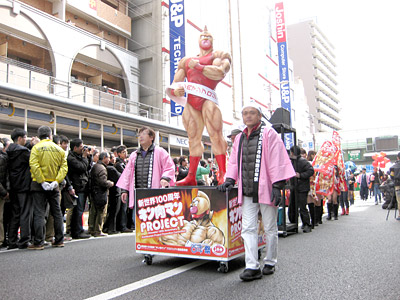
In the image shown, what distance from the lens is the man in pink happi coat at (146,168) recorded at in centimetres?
541

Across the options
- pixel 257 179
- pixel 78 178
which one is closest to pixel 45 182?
pixel 78 178

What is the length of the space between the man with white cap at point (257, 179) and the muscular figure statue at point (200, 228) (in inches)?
14.3

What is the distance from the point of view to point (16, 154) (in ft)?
20.7

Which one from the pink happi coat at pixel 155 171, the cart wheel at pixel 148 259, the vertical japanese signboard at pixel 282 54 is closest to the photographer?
the cart wheel at pixel 148 259

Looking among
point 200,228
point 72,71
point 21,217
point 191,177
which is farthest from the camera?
point 72,71

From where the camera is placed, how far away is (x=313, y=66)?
8925 cm

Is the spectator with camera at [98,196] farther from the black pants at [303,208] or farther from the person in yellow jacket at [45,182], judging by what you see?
the black pants at [303,208]

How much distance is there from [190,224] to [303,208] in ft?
13.6

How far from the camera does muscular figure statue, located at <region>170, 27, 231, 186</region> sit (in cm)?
564

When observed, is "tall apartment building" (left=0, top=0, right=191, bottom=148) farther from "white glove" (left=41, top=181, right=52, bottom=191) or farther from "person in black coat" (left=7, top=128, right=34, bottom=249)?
"white glove" (left=41, top=181, right=52, bottom=191)

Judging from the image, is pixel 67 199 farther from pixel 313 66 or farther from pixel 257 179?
pixel 313 66

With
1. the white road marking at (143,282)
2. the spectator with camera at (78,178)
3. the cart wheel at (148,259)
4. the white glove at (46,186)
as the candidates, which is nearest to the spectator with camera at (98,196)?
the spectator with camera at (78,178)

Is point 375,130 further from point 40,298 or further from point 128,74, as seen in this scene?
point 40,298

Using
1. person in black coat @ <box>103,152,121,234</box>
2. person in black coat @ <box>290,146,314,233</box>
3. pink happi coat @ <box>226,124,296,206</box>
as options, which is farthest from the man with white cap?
person in black coat @ <box>103,152,121,234</box>
